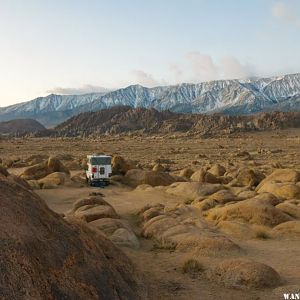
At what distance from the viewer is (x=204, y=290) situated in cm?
999

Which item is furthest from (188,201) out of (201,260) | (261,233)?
(201,260)

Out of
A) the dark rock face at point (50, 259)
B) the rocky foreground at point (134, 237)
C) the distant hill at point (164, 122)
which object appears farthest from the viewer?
the distant hill at point (164, 122)

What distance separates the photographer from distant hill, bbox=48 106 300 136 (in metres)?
121

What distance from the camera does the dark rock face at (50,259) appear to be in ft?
20.8

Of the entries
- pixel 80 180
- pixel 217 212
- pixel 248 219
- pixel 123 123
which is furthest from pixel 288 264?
pixel 123 123

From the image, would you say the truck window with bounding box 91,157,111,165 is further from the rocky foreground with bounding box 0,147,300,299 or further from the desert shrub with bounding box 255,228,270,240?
the desert shrub with bounding box 255,228,270,240

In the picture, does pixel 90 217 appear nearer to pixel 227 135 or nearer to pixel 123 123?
pixel 227 135

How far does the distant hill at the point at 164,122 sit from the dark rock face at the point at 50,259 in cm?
10398

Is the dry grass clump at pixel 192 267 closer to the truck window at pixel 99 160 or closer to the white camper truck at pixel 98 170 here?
the white camper truck at pixel 98 170

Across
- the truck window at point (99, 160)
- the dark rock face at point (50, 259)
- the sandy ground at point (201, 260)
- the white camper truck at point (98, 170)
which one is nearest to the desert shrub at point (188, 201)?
the sandy ground at point (201, 260)

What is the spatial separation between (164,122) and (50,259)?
434ft

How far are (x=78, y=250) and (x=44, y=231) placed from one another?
71cm

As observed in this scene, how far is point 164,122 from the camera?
138875mm

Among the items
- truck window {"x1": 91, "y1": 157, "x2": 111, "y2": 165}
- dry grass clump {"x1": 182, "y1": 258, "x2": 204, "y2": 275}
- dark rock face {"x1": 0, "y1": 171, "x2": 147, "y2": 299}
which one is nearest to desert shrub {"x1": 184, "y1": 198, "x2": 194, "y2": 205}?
truck window {"x1": 91, "y1": 157, "x2": 111, "y2": 165}
